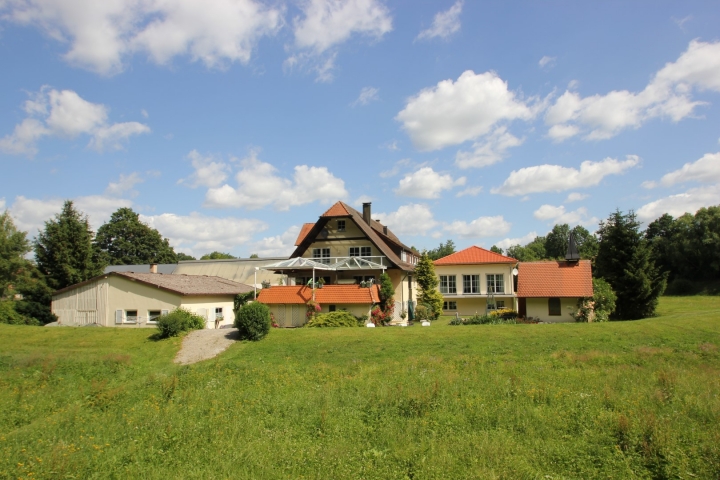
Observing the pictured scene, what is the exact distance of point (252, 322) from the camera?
81.4ft

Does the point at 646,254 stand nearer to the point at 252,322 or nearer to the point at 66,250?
the point at 252,322

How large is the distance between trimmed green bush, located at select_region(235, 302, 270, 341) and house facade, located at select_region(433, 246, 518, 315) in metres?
17.9

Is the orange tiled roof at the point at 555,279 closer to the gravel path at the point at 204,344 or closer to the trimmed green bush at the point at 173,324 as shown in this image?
the gravel path at the point at 204,344

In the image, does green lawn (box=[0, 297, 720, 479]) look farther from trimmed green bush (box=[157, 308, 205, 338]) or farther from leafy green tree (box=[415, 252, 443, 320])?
leafy green tree (box=[415, 252, 443, 320])

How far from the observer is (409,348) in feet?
69.8

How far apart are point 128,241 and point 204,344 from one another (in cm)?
6138

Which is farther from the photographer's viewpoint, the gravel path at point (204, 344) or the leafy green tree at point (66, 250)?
the leafy green tree at point (66, 250)

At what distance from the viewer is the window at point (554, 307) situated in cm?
3186

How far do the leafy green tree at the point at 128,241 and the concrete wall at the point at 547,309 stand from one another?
64.2m

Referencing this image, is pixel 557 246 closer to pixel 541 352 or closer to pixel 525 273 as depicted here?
pixel 525 273

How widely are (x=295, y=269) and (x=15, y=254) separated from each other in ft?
130

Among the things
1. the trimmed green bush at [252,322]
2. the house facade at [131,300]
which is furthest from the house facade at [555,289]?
the house facade at [131,300]

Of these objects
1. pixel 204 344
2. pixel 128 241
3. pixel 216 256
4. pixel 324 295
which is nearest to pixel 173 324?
pixel 204 344

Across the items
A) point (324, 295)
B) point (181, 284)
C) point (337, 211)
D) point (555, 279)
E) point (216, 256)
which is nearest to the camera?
point (324, 295)
